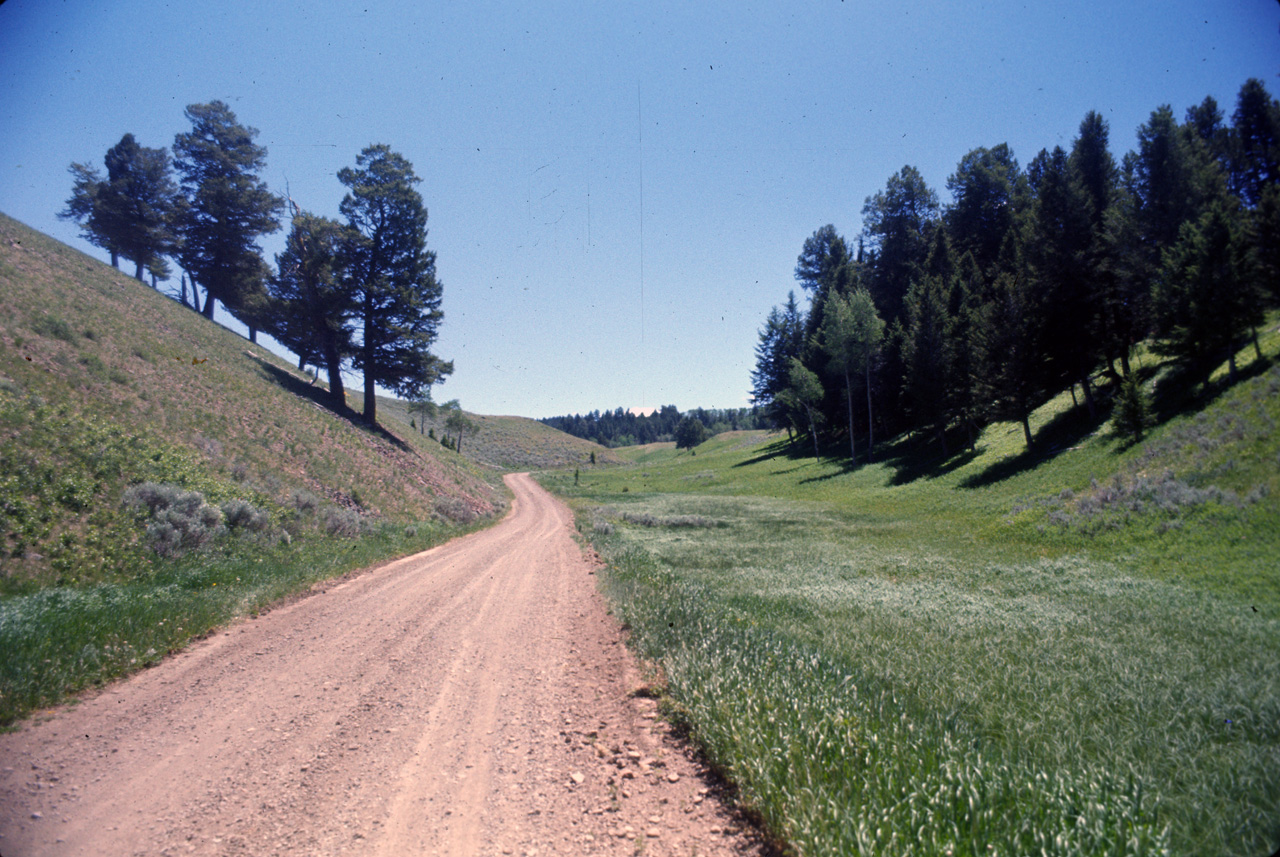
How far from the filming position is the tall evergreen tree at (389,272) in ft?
109

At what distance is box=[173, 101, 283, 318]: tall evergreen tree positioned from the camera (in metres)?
29.1

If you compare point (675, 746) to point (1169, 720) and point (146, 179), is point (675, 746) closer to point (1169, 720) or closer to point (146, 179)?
point (1169, 720)

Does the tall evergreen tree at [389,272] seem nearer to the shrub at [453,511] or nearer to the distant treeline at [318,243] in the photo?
the distant treeline at [318,243]

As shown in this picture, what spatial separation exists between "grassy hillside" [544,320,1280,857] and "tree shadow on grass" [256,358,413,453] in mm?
23689

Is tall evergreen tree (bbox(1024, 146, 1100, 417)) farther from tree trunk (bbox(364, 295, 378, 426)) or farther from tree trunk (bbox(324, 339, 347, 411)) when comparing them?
tree trunk (bbox(324, 339, 347, 411))

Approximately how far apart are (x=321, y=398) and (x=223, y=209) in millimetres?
15231

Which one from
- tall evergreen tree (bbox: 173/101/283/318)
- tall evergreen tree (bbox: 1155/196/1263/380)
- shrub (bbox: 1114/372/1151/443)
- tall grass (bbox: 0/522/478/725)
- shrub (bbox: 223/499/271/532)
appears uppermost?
tall evergreen tree (bbox: 173/101/283/318)

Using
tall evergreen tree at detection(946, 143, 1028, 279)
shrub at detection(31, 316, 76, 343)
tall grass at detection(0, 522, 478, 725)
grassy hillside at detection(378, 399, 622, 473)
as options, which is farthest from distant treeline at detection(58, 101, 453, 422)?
grassy hillside at detection(378, 399, 622, 473)

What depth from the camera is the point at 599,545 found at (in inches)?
817

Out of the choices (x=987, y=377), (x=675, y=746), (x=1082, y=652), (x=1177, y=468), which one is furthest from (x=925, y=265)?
(x=675, y=746)

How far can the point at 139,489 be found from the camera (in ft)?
39.2

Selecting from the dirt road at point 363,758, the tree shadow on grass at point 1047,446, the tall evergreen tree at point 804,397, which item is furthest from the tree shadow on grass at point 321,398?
the tall evergreen tree at point 804,397

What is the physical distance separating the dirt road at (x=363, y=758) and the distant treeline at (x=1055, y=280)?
36.2 ft

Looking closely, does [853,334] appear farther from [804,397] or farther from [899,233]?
[899,233]
